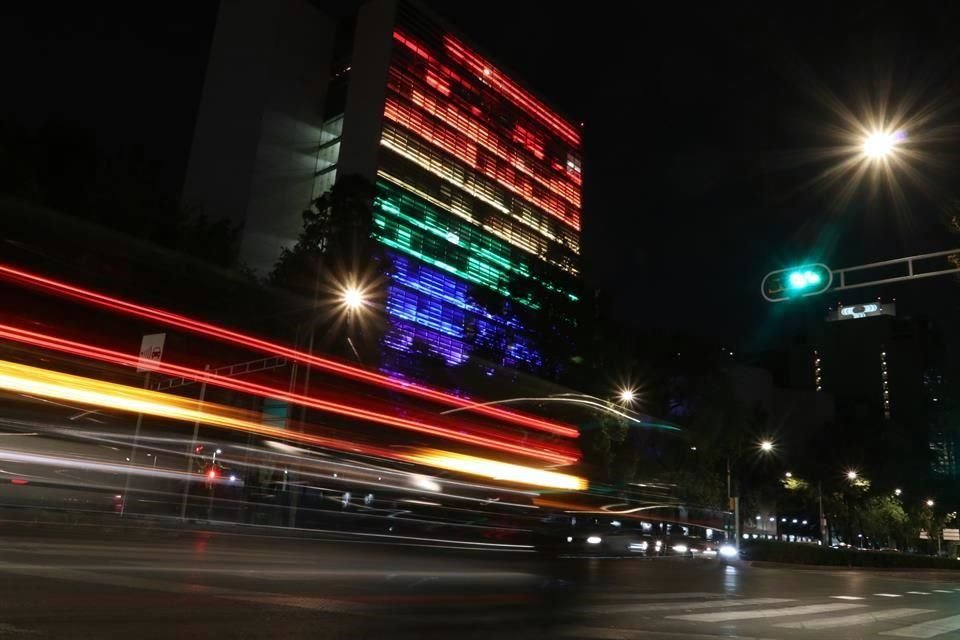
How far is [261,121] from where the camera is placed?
6956 cm

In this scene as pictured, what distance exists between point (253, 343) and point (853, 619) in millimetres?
15079

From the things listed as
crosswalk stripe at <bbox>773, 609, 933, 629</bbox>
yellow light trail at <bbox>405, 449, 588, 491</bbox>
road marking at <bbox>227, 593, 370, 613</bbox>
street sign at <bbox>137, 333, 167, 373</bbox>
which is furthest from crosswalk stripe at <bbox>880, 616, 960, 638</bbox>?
street sign at <bbox>137, 333, 167, 373</bbox>

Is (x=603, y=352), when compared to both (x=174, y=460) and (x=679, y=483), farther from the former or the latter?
(x=174, y=460)

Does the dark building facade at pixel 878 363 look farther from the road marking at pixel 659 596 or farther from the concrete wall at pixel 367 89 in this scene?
the road marking at pixel 659 596

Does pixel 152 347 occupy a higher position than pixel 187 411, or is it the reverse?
pixel 152 347

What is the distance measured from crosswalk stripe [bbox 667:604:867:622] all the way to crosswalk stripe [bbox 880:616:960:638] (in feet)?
5.47

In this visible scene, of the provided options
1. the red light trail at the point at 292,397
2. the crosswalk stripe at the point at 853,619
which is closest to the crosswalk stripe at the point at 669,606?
the crosswalk stripe at the point at 853,619

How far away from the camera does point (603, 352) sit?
46000 mm

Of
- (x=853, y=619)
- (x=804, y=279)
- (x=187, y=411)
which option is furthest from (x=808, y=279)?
(x=187, y=411)

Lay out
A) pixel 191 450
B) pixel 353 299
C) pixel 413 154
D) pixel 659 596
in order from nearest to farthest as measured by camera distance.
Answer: pixel 659 596, pixel 191 450, pixel 353 299, pixel 413 154

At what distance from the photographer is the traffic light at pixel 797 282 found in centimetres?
1698

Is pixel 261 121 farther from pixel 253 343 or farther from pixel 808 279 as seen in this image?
pixel 808 279

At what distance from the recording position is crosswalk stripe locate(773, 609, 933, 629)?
11.0 metres

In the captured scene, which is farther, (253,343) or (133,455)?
(253,343)
